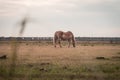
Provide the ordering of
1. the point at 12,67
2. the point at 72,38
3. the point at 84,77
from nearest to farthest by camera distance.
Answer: the point at 12,67, the point at 84,77, the point at 72,38

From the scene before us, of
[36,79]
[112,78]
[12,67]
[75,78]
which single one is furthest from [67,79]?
[12,67]

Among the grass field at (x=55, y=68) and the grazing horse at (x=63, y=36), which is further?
the grazing horse at (x=63, y=36)

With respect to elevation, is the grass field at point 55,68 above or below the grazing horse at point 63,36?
below

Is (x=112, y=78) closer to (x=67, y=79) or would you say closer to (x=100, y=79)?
(x=100, y=79)

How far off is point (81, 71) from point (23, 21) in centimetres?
903

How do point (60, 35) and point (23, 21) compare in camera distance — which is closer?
point (23, 21)

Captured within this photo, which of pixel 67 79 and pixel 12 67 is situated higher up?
pixel 12 67

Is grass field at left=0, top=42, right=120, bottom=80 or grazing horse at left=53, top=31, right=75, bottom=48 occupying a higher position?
grazing horse at left=53, top=31, right=75, bottom=48

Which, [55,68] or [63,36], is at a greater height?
[63,36]

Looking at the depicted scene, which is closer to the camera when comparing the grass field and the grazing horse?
the grass field

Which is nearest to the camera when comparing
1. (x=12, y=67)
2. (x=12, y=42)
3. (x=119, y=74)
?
(x=12, y=42)

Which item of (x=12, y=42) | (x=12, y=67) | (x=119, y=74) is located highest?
(x=12, y=42)

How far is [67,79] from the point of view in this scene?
376 inches

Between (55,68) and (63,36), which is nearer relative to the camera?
(55,68)
